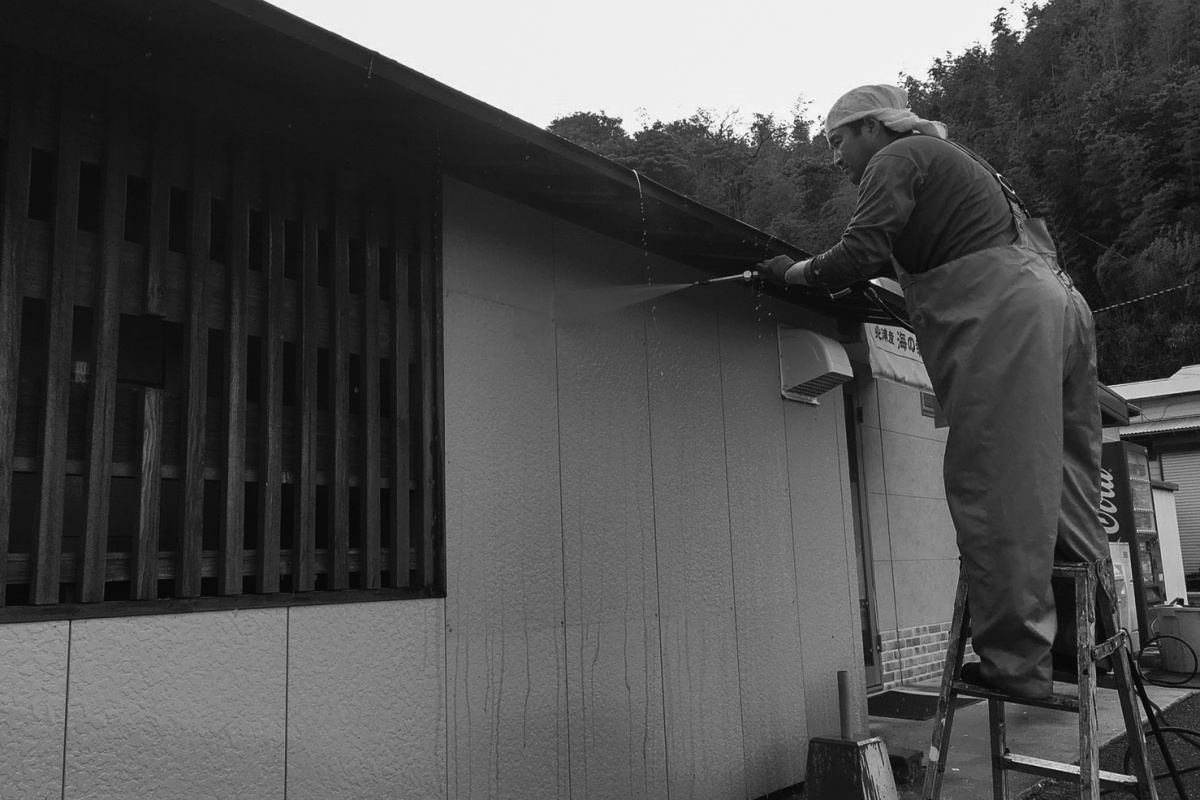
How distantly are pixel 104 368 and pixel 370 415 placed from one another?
3.33 feet

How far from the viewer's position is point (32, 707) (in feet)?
8.46

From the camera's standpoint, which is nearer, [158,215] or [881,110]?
[158,215]

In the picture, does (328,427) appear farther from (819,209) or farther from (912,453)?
(819,209)

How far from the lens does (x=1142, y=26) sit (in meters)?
50.5

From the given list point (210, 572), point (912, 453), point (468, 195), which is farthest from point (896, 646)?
point (210, 572)

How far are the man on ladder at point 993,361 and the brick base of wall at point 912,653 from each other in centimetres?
653

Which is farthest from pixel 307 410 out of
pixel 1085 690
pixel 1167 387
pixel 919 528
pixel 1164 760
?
pixel 1167 387

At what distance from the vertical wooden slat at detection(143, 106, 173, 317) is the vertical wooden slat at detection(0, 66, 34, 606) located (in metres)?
0.37

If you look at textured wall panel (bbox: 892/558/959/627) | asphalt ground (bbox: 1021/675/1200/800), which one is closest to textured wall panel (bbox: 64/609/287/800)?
asphalt ground (bbox: 1021/675/1200/800)

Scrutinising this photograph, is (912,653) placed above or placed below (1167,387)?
below

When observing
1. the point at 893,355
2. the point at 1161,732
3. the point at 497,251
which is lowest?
the point at 1161,732

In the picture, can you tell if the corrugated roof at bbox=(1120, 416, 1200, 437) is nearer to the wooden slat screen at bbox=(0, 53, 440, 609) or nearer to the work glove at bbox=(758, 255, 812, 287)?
the work glove at bbox=(758, 255, 812, 287)

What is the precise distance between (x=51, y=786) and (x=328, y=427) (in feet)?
4.72

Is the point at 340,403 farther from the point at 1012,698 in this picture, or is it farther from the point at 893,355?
the point at 893,355
